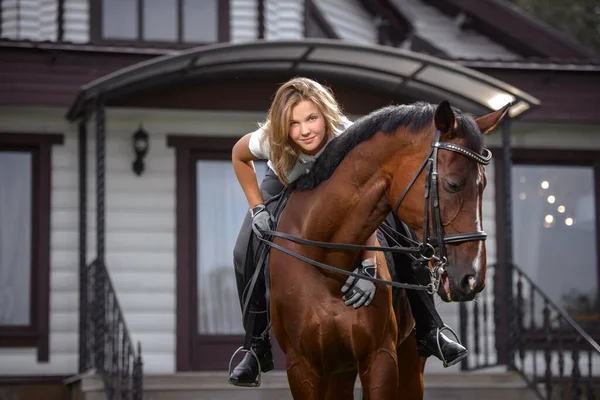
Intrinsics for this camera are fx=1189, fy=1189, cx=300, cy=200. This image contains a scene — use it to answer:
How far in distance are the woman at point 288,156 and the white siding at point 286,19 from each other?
856cm

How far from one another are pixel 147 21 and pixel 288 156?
886 centimetres

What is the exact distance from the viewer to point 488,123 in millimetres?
5695

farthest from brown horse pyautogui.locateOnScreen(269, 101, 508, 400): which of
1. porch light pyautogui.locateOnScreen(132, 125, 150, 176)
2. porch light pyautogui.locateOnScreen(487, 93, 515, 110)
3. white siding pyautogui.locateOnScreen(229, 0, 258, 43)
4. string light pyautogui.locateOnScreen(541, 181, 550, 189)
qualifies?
white siding pyautogui.locateOnScreen(229, 0, 258, 43)

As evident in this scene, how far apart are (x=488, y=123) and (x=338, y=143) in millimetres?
809

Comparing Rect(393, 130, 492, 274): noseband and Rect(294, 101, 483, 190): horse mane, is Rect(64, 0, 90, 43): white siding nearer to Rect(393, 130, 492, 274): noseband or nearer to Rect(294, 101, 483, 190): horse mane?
Rect(294, 101, 483, 190): horse mane

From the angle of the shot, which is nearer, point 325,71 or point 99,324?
point 99,324

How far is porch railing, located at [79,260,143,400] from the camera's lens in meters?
10.6

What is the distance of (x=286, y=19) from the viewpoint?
15203 mm

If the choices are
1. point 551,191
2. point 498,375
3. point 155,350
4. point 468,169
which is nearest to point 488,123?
point 468,169

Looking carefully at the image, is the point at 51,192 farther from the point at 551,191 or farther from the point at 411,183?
the point at 411,183

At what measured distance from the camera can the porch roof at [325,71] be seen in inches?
441

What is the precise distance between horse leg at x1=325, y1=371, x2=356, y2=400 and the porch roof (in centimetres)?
539

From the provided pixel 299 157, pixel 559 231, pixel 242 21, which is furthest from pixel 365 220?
pixel 242 21

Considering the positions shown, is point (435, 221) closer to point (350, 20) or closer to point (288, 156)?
point (288, 156)
